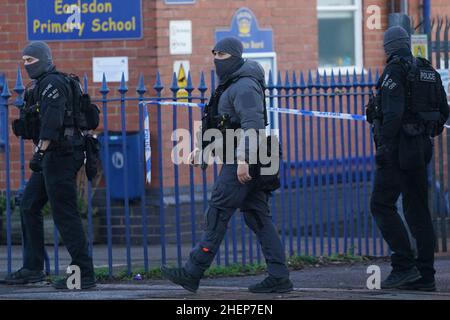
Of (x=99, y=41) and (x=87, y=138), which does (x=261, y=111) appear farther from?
(x=99, y=41)

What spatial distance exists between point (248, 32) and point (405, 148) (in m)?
5.02

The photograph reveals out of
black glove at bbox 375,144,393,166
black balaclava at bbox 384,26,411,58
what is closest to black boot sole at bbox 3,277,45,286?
black glove at bbox 375,144,393,166

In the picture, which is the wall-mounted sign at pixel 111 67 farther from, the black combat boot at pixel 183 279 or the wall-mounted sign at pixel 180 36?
the black combat boot at pixel 183 279

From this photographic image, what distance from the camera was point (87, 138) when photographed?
8.52m

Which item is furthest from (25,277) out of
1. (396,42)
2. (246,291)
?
(396,42)

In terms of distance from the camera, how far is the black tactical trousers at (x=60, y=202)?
8336mm

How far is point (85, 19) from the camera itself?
1245 cm

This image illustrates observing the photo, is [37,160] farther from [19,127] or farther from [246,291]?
[246,291]

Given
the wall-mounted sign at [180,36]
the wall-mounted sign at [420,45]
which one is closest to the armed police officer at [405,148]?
the wall-mounted sign at [420,45]

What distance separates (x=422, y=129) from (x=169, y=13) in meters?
4.95

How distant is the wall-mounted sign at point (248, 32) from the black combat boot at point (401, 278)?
5.09m

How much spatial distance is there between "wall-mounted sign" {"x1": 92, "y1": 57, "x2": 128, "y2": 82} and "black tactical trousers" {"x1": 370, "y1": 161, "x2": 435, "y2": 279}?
4.88 metres

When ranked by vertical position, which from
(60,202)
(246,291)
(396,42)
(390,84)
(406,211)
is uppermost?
(396,42)

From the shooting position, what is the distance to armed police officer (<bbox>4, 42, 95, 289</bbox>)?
8227 mm
